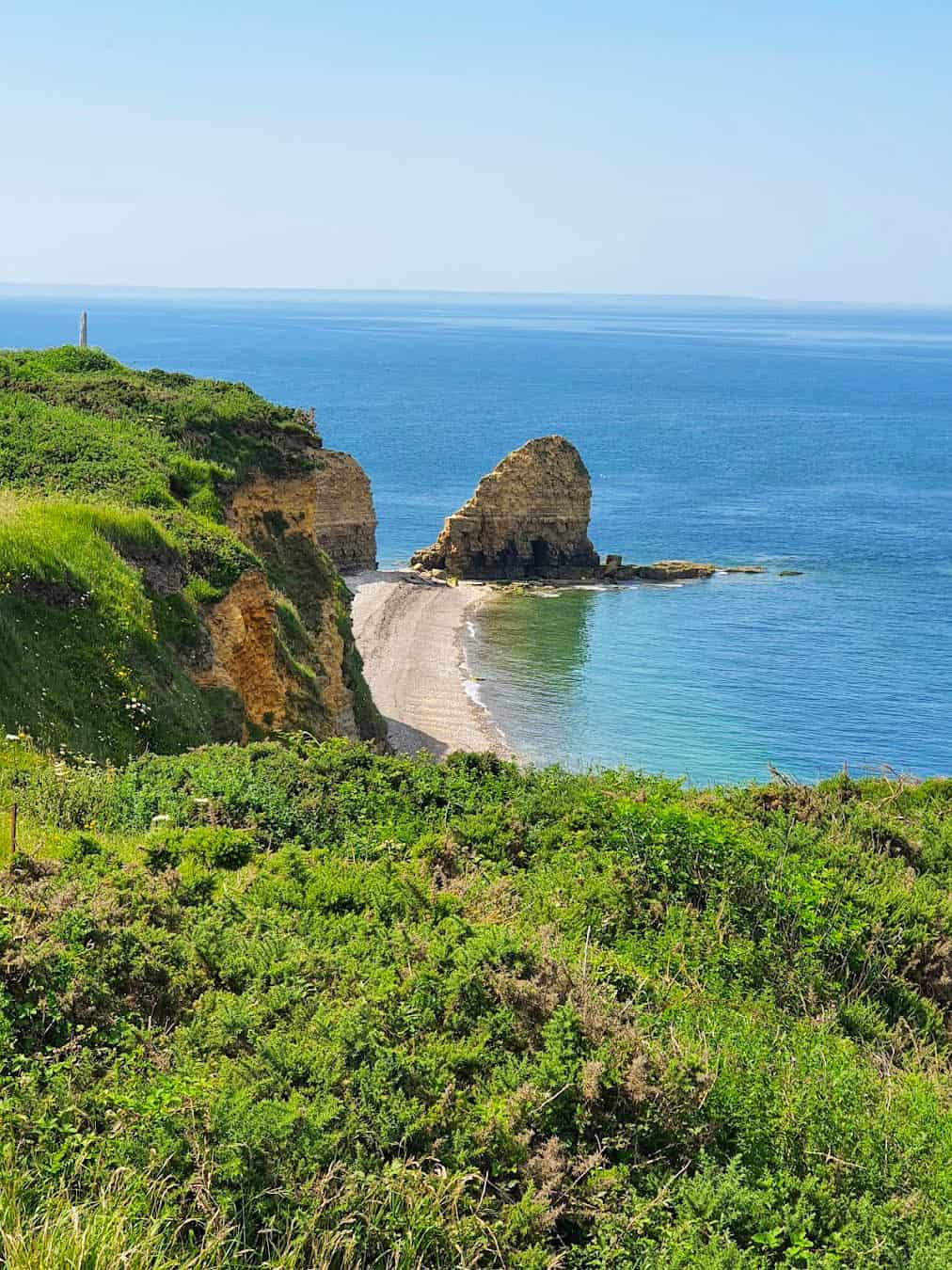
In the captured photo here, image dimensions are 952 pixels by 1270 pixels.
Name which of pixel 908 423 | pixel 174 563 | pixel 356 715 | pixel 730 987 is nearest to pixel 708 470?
pixel 908 423

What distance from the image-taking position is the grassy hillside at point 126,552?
62.2 feet

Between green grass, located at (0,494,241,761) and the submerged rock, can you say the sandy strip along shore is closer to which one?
the submerged rock

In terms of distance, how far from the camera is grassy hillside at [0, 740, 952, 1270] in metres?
6.38

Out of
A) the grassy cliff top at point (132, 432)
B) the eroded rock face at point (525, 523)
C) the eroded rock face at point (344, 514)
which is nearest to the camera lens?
the grassy cliff top at point (132, 432)

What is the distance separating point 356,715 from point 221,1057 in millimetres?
26896

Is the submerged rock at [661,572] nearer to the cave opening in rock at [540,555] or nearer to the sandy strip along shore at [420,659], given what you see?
the cave opening in rock at [540,555]

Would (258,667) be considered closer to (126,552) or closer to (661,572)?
(126,552)

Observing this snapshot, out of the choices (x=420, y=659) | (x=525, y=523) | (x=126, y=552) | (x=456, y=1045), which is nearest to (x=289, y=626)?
(x=126, y=552)

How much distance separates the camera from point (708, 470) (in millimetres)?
124500

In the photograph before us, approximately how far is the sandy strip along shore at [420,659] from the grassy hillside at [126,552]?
36.3 ft

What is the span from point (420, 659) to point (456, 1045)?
52.1 metres

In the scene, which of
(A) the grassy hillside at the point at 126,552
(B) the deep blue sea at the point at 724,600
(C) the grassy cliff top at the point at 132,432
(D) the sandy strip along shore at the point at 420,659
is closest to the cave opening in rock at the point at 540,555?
(D) the sandy strip along shore at the point at 420,659

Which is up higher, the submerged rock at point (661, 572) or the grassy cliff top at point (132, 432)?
the grassy cliff top at point (132, 432)

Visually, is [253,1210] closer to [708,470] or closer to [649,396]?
[708,470]
